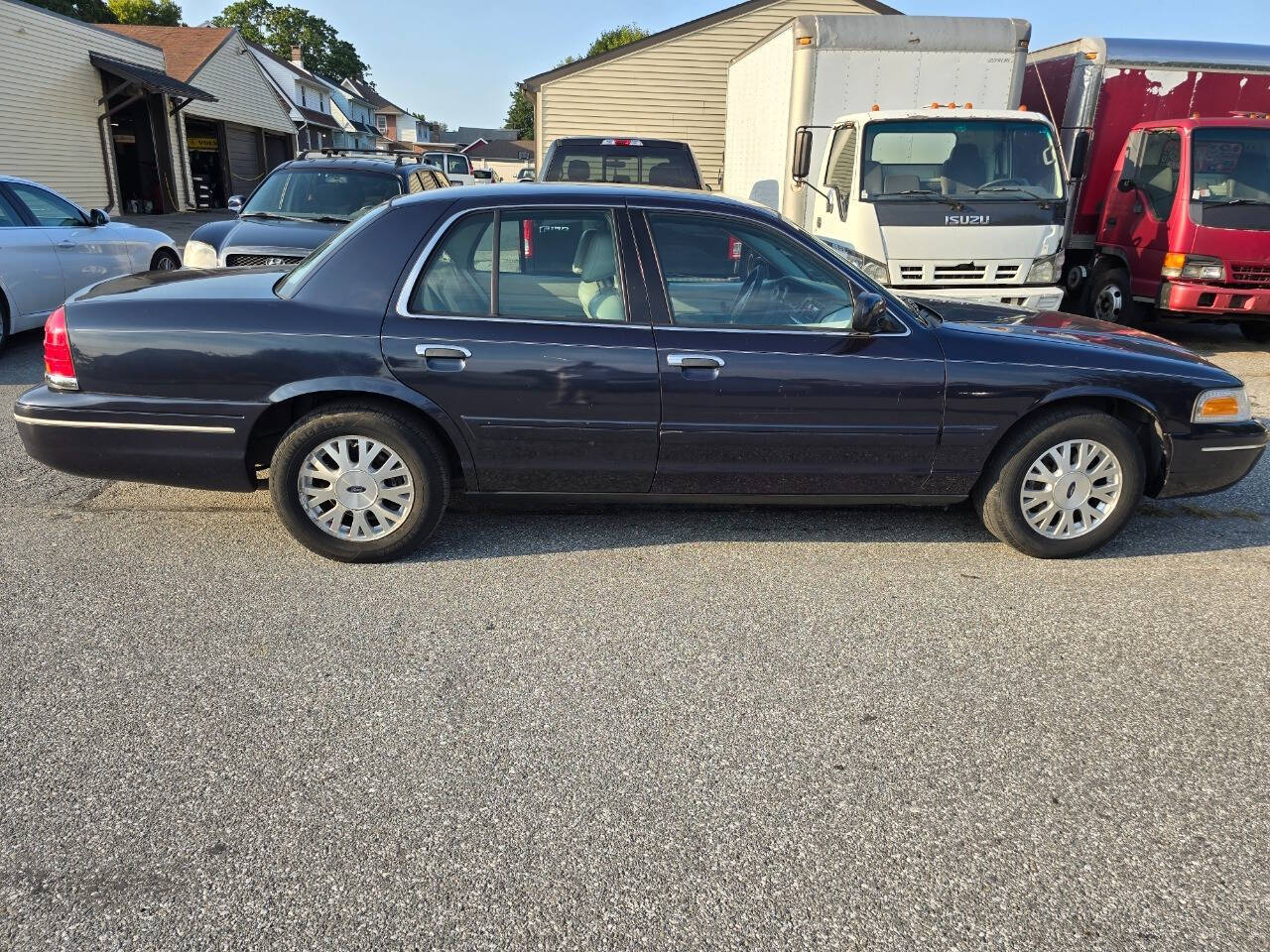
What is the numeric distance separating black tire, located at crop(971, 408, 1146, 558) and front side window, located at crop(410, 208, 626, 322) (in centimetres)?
189

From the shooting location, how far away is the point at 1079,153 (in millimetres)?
8047

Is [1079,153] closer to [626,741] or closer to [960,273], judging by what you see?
[960,273]

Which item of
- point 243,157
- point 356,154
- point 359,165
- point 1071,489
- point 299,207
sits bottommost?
point 1071,489

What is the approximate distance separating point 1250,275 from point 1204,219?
0.68 m

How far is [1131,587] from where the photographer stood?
395 centimetres

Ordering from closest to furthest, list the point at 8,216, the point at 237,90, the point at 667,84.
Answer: the point at 8,216 < the point at 667,84 < the point at 237,90

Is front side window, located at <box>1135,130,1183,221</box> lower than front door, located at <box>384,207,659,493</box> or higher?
higher

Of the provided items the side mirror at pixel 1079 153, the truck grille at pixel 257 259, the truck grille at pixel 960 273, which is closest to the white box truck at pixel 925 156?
the truck grille at pixel 960 273

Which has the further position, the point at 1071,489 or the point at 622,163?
the point at 622,163

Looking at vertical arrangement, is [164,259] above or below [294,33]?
below

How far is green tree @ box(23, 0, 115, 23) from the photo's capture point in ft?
140

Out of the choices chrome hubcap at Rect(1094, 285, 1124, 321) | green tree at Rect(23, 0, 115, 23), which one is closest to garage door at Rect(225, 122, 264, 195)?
green tree at Rect(23, 0, 115, 23)

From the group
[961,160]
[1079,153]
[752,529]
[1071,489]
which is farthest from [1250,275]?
[752,529]

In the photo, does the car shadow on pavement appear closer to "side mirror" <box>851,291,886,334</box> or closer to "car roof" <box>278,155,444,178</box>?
"side mirror" <box>851,291,886,334</box>
